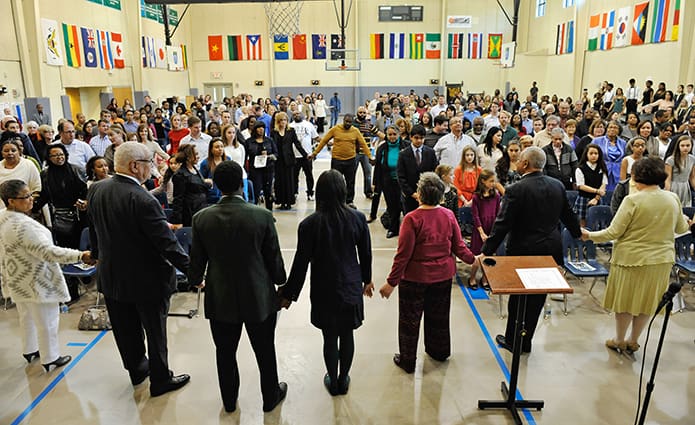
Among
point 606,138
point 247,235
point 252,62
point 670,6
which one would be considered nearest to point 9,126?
point 247,235

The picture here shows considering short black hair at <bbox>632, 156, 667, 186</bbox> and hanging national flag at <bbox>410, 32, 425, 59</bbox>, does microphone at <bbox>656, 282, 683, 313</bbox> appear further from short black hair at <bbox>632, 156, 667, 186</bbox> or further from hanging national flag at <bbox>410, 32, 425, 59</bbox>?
hanging national flag at <bbox>410, 32, 425, 59</bbox>

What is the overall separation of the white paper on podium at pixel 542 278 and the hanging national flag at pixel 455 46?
2146 centimetres

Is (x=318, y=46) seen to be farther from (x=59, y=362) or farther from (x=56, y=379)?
(x=56, y=379)

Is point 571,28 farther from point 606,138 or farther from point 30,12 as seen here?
point 30,12

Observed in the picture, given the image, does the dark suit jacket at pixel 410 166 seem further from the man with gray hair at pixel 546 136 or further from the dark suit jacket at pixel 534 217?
the dark suit jacket at pixel 534 217

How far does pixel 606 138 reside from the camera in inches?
271

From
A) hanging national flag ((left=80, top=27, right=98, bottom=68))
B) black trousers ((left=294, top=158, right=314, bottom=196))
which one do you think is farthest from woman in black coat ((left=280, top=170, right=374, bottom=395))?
hanging national flag ((left=80, top=27, right=98, bottom=68))

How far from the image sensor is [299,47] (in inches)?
915

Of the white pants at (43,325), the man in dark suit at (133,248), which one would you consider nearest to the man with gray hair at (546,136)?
the man in dark suit at (133,248)

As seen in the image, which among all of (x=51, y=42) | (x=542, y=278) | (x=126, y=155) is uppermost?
(x=51, y=42)

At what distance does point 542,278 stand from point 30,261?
3.69 metres

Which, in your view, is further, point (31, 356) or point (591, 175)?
point (591, 175)

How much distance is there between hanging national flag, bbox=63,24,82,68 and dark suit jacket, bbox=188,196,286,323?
1303 centimetres

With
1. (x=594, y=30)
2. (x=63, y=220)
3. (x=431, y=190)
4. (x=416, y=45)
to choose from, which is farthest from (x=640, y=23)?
(x=63, y=220)
